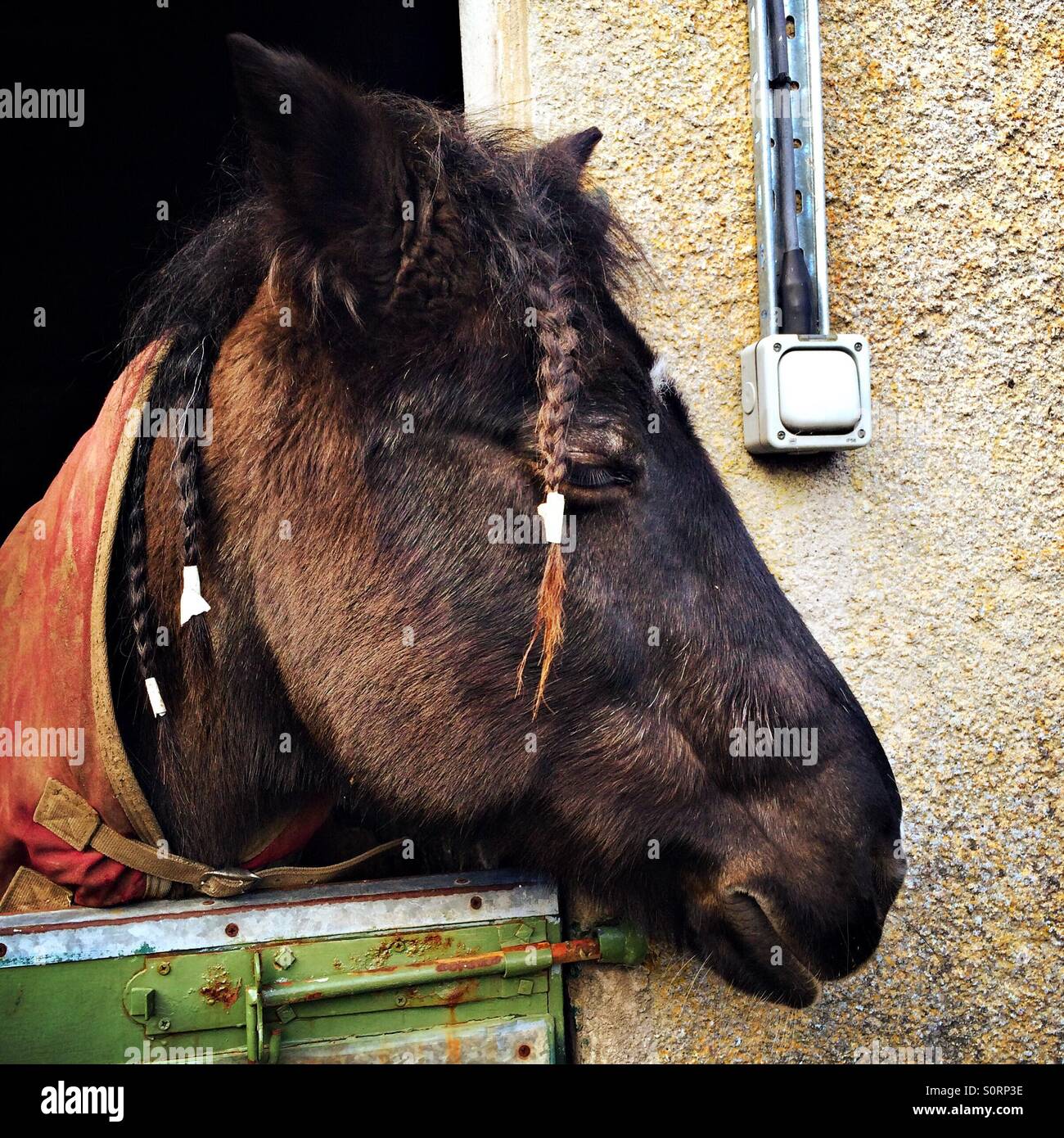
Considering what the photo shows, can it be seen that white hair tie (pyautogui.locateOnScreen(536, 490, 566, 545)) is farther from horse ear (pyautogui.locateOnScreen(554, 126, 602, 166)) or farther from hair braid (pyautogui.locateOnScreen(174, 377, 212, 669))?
horse ear (pyautogui.locateOnScreen(554, 126, 602, 166))

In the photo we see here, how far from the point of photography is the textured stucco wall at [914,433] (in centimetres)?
209

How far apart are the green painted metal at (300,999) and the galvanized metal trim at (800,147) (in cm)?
147

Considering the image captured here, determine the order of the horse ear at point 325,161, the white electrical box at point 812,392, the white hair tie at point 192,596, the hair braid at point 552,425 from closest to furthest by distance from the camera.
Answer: the horse ear at point 325,161 < the hair braid at point 552,425 < the white hair tie at point 192,596 < the white electrical box at point 812,392

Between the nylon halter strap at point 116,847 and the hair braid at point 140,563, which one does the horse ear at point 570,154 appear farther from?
the nylon halter strap at point 116,847

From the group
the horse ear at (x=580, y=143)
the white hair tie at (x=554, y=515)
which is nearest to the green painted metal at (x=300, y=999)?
the white hair tie at (x=554, y=515)

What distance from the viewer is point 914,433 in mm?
2195

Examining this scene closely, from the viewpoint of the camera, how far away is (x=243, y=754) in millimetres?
1720

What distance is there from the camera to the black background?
3.73 metres

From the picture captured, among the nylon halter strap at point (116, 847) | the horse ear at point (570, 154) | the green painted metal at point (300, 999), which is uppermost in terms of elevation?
the horse ear at point (570, 154)

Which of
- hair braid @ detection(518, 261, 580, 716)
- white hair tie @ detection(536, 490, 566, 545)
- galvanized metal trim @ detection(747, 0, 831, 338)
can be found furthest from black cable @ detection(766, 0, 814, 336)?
white hair tie @ detection(536, 490, 566, 545)

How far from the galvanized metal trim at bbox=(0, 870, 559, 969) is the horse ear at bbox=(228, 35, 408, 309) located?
1.11 metres

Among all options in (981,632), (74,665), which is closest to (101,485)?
(74,665)

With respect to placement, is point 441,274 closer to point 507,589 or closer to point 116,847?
point 507,589
